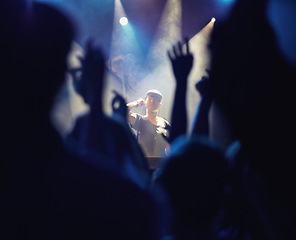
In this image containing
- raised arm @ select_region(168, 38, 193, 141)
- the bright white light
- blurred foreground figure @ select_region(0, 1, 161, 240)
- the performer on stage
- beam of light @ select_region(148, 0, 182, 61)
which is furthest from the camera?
the bright white light

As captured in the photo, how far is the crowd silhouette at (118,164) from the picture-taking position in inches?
38.7

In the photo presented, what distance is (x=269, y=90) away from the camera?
1608 millimetres

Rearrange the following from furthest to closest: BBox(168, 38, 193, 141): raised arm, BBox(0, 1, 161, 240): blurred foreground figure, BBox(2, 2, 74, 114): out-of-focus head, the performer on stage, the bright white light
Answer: the bright white light < the performer on stage < BBox(168, 38, 193, 141): raised arm < BBox(2, 2, 74, 114): out-of-focus head < BBox(0, 1, 161, 240): blurred foreground figure

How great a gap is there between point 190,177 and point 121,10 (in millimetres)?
4162

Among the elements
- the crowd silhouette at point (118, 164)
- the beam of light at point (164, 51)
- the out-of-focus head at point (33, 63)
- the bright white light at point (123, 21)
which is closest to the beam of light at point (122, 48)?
the bright white light at point (123, 21)

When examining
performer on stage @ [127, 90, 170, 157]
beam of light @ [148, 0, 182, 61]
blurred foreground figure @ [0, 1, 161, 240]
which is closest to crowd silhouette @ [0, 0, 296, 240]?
blurred foreground figure @ [0, 1, 161, 240]

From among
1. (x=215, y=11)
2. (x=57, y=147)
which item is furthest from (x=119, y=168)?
(x=215, y=11)

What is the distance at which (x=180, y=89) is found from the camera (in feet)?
4.80

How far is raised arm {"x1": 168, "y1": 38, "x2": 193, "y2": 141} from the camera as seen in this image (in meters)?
1.43

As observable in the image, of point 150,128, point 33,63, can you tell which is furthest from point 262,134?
point 150,128

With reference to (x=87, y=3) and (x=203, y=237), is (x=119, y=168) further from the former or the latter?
(x=87, y=3)

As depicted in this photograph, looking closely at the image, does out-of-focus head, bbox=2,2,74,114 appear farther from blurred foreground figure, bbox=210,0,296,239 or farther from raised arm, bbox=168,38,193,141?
blurred foreground figure, bbox=210,0,296,239

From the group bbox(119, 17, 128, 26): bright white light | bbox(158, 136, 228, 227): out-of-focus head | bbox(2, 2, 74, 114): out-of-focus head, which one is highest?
bbox(119, 17, 128, 26): bright white light

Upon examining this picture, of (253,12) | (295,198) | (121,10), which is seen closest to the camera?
(295,198)
